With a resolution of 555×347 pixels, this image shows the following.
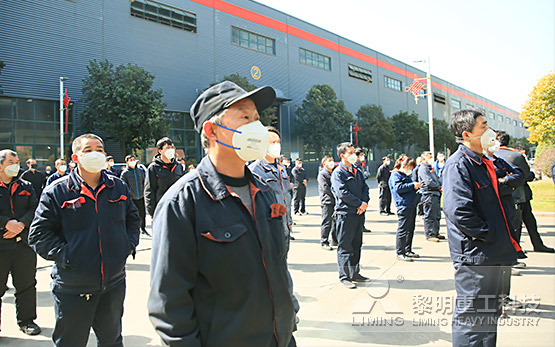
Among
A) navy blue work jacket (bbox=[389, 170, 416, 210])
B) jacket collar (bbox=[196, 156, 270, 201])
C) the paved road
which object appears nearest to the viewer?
jacket collar (bbox=[196, 156, 270, 201])

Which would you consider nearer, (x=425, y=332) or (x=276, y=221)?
(x=276, y=221)

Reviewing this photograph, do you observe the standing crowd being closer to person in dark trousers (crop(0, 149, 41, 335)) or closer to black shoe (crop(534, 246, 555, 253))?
person in dark trousers (crop(0, 149, 41, 335))

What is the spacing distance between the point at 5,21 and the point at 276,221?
27595 mm

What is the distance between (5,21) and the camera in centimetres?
2173

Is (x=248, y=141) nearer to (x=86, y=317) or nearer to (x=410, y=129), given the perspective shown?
(x=86, y=317)

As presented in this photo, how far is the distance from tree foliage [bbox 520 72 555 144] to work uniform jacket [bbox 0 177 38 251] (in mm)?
26406

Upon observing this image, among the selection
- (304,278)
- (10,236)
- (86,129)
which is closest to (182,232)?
(10,236)

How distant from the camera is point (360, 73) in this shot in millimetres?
49000

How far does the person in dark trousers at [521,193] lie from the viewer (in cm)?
588

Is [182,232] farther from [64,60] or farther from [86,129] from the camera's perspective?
[64,60]

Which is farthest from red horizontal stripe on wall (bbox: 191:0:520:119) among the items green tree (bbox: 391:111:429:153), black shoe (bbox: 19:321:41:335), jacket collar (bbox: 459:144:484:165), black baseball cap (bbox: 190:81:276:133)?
black baseball cap (bbox: 190:81:276:133)

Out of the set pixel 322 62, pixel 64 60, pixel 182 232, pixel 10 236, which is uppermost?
pixel 322 62

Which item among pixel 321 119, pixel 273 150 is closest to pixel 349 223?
pixel 273 150

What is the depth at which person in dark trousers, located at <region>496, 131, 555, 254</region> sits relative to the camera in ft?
19.3
